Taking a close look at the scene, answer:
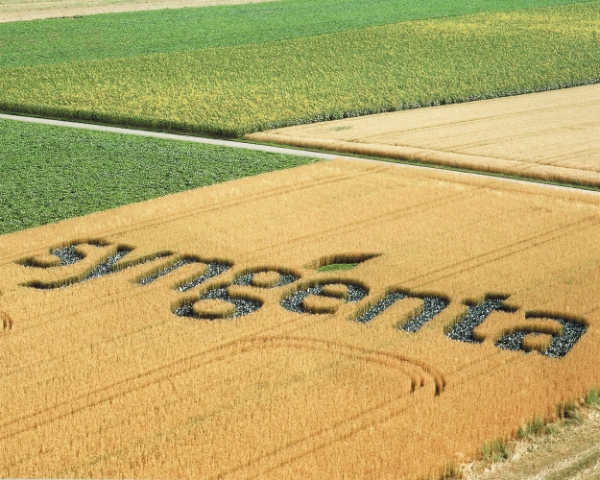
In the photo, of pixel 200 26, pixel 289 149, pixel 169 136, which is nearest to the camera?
pixel 289 149

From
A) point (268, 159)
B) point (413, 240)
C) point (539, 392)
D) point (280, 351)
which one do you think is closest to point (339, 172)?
point (268, 159)

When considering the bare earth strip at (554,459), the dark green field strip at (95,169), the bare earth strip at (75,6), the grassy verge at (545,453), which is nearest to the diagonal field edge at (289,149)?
the dark green field strip at (95,169)

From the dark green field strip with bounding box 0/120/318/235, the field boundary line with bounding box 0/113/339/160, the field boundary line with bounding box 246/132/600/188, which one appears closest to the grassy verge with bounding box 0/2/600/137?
the field boundary line with bounding box 0/113/339/160

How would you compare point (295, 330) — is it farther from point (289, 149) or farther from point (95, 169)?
point (289, 149)

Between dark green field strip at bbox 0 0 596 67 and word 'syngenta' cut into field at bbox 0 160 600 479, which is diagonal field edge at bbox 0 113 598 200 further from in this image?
dark green field strip at bbox 0 0 596 67

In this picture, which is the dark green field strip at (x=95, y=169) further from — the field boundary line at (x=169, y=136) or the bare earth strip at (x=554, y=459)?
the bare earth strip at (x=554, y=459)

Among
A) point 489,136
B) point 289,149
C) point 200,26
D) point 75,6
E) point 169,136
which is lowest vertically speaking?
point 489,136

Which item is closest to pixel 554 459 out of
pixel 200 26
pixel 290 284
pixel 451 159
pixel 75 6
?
pixel 290 284

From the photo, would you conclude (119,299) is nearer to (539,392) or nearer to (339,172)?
(539,392)
